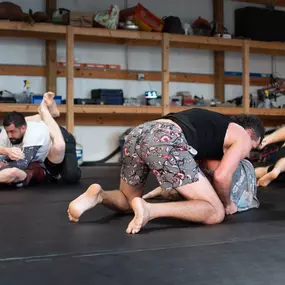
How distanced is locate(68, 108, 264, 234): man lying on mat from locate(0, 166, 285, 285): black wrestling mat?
95mm

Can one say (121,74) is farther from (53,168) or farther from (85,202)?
(85,202)

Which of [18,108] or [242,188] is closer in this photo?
[242,188]

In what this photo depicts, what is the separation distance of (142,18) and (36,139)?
325 cm

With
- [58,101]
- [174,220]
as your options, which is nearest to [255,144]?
[174,220]

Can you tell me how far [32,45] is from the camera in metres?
6.62

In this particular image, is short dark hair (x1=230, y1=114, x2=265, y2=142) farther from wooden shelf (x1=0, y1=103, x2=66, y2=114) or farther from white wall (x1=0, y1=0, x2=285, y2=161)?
white wall (x1=0, y1=0, x2=285, y2=161)

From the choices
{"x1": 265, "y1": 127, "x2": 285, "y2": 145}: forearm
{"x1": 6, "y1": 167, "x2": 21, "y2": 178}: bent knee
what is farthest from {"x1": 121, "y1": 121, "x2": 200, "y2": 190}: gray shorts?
{"x1": 265, "y1": 127, "x2": 285, "y2": 145}: forearm

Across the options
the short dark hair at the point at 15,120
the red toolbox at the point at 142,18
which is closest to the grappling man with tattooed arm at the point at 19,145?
the short dark hair at the point at 15,120

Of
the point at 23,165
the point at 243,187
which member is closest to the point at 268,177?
the point at 243,187

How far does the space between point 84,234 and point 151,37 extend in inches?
188

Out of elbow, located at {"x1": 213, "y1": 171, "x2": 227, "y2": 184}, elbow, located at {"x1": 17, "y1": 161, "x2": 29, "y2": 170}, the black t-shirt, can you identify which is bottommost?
elbow, located at {"x1": 17, "y1": 161, "x2": 29, "y2": 170}

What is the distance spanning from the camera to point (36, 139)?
3.67 metres

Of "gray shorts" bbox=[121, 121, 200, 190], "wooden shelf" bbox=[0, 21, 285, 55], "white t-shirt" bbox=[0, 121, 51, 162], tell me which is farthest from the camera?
"wooden shelf" bbox=[0, 21, 285, 55]

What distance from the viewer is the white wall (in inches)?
259
